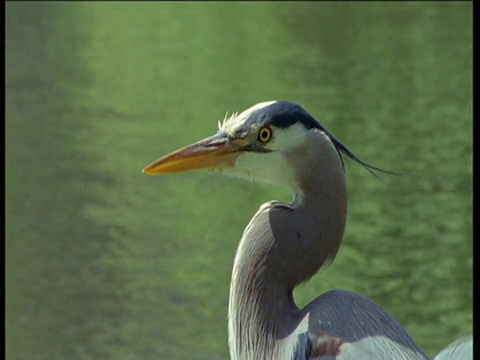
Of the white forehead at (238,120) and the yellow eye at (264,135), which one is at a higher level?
the white forehead at (238,120)

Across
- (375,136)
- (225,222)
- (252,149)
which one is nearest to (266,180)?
(252,149)

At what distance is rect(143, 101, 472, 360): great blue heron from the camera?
353 centimetres

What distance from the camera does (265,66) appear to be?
2128cm

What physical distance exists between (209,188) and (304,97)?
16.8 feet

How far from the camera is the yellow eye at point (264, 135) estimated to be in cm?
355

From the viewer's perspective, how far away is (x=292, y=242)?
3545 mm

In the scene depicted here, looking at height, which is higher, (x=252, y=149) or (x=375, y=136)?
(x=252, y=149)

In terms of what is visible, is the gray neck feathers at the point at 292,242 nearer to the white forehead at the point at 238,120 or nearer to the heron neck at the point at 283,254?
the heron neck at the point at 283,254

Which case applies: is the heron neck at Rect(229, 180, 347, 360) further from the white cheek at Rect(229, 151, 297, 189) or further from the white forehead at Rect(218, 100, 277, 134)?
the white forehead at Rect(218, 100, 277, 134)

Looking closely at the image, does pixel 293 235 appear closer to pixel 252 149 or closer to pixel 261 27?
pixel 252 149

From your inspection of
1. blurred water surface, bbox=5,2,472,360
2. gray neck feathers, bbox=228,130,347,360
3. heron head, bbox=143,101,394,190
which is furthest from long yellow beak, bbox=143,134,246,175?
blurred water surface, bbox=5,2,472,360

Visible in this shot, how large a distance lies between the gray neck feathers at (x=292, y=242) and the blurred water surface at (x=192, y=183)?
4.12 m

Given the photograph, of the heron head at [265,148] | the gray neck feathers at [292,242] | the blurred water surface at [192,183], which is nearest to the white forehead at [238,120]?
the heron head at [265,148]

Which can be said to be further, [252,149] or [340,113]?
[340,113]
